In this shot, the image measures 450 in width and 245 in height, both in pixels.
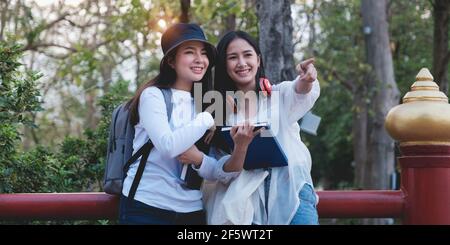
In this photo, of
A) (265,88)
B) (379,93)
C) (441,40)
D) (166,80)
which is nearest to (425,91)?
(265,88)

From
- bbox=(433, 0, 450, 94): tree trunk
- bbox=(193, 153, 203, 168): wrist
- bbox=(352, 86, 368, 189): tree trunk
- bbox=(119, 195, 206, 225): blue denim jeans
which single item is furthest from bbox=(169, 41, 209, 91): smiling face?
bbox=(352, 86, 368, 189): tree trunk

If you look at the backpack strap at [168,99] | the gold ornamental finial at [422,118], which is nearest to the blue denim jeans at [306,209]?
the gold ornamental finial at [422,118]

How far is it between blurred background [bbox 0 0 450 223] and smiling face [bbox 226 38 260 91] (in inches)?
55.0

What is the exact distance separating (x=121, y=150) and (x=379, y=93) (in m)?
8.51

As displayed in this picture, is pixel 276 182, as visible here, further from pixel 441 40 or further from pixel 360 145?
pixel 360 145

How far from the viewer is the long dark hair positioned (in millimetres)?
2877

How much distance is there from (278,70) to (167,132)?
6.78 feet

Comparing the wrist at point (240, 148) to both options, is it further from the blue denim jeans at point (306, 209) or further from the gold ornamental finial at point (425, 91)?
the gold ornamental finial at point (425, 91)

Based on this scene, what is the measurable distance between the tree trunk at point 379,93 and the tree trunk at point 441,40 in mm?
3593

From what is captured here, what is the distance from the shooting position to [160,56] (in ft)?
50.4

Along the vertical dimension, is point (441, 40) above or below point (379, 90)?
above
